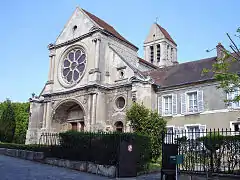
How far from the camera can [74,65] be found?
25.0 metres

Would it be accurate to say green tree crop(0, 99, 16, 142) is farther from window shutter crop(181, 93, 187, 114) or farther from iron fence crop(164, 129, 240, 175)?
iron fence crop(164, 129, 240, 175)

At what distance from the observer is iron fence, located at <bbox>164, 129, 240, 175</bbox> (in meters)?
8.96

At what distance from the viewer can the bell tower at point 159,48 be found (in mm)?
37469

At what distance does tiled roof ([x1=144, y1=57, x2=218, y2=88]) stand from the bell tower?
44.3 ft

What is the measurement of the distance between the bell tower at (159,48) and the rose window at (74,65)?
48.5ft

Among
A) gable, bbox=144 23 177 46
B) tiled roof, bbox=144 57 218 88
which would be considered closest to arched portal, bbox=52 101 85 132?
tiled roof, bbox=144 57 218 88

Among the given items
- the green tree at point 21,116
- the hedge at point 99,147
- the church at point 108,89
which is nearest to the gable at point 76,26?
the church at point 108,89

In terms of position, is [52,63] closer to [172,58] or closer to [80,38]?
[80,38]

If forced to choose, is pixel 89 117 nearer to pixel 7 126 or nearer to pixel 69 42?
pixel 69 42

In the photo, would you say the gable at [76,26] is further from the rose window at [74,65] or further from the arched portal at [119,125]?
the arched portal at [119,125]

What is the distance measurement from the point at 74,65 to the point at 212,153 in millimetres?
17742

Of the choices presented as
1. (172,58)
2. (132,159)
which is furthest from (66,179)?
(172,58)

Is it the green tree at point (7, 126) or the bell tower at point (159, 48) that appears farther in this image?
the bell tower at point (159, 48)

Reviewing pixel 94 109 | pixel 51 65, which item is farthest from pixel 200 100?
pixel 51 65
